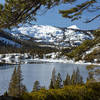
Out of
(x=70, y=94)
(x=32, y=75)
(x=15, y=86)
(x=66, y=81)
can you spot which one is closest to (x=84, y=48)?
(x=70, y=94)

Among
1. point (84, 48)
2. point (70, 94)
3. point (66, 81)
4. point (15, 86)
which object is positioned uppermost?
point (84, 48)

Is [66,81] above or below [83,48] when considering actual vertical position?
below

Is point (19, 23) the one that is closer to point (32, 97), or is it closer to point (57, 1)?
point (57, 1)

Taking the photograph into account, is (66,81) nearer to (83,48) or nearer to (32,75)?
(32,75)

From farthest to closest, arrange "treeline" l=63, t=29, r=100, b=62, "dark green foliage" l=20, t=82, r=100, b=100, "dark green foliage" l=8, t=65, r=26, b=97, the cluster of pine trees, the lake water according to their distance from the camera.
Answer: the lake water
the cluster of pine trees
"dark green foliage" l=8, t=65, r=26, b=97
"treeline" l=63, t=29, r=100, b=62
"dark green foliage" l=20, t=82, r=100, b=100

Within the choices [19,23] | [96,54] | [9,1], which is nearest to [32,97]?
[19,23]

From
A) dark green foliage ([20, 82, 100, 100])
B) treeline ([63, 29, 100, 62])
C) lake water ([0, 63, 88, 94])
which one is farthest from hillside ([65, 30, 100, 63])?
lake water ([0, 63, 88, 94])

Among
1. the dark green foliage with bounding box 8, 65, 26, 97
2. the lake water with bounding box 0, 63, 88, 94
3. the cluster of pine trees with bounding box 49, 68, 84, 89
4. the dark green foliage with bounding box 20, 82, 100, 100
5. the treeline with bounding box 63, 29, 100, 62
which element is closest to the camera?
the dark green foliage with bounding box 20, 82, 100, 100

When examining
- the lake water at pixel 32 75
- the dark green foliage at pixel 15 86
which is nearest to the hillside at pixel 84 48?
the dark green foliage at pixel 15 86

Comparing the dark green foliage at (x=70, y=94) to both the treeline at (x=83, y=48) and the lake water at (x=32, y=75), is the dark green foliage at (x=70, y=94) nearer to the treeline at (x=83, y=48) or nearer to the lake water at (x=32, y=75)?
the treeline at (x=83, y=48)

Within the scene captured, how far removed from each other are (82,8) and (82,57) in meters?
2.57

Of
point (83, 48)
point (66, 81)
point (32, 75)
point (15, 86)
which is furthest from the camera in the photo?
point (32, 75)

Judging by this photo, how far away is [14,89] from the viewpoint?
3316 cm

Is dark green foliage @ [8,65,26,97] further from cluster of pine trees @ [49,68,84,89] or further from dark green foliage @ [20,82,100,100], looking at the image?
dark green foliage @ [20,82,100,100]
